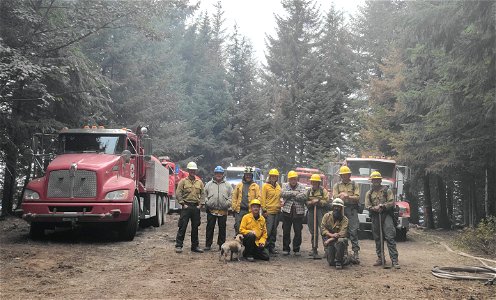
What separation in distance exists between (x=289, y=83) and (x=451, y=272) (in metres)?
29.7

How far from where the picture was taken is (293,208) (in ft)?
36.9

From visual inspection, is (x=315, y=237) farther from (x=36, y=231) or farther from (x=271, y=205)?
(x=36, y=231)

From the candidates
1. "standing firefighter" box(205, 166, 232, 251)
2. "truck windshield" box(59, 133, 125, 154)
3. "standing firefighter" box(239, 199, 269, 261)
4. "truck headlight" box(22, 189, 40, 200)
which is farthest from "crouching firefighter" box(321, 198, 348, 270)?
"truck headlight" box(22, 189, 40, 200)

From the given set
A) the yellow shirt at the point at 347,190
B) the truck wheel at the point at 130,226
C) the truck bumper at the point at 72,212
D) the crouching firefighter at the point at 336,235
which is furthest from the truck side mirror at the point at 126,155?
the crouching firefighter at the point at 336,235

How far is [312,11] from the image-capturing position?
3922 centimetres

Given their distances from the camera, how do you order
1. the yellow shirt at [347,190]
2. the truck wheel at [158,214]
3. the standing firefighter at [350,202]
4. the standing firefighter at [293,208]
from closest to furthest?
the standing firefighter at [350,202] < the yellow shirt at [347,190] < the standing firefighter at [293,208] < the truck wheel at [158,214]

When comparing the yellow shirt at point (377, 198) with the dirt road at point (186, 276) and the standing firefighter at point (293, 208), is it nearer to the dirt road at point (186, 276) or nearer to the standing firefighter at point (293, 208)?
the dirt road at point (186, 276)

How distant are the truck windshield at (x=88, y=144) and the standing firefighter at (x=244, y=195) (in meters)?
4.02

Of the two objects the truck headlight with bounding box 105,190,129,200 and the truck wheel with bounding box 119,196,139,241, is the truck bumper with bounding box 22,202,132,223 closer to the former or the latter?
the truck headlight with bounding box 105,190,129,200

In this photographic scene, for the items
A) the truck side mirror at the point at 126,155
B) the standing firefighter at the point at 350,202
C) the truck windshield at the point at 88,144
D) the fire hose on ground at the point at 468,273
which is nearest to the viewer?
the fire hose on ground at the point at 468,273

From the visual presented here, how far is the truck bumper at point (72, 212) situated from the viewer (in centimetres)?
1155

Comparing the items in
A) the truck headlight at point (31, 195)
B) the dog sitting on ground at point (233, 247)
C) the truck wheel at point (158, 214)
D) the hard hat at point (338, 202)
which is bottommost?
the dog sitting on ground at point (233, 247)

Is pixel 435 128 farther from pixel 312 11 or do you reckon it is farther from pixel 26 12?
pixel 312 11

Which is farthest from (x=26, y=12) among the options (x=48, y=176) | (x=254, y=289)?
(x=254, y=289)
